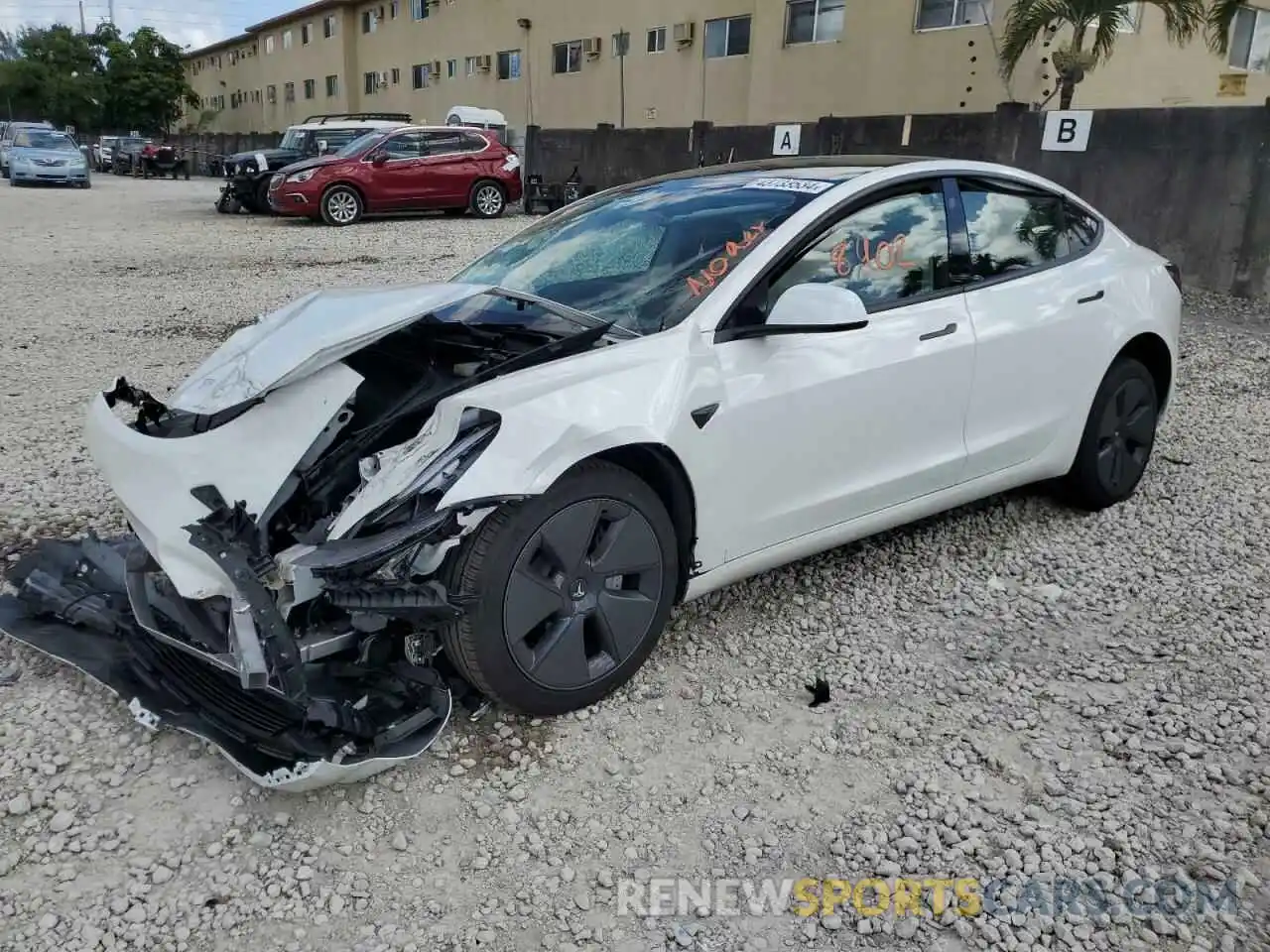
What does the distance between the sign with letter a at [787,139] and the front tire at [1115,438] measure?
1079 centimetres

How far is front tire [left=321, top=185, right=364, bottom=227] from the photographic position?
16.8 meters

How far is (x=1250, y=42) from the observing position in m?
20.2

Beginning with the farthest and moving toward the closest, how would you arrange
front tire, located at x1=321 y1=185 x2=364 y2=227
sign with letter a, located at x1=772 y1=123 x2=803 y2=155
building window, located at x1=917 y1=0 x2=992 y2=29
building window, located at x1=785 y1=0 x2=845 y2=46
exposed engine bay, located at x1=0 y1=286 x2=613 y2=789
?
building window, located at x1=785 y1=0 x2=845 y2=46, front tire, located at x1=321 y1=185 x2=364 y2=227, building window, located at x1=917 y1=0 x2=992 y2=29, sign with letter a, located at x1=772 y1=123 x2=803 y2=155, exposed engine bay, located at x1=0 y1=286 x2=613 y2=789

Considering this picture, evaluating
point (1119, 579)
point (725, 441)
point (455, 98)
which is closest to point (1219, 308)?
point (1119, 579)

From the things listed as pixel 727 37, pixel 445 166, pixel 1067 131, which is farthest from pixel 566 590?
pixel 727 37

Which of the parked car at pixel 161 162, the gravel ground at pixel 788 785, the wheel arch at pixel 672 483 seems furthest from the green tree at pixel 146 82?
the wheel arch at pixel 672 483

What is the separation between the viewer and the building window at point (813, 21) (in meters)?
18.8

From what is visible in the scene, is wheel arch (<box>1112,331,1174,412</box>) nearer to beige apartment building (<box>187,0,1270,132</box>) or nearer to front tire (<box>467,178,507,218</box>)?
beige apartment building (<box>187,0,1270,132</box>)

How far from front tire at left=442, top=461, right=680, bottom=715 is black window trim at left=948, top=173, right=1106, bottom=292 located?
1647 mm

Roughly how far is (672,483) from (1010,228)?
200cm

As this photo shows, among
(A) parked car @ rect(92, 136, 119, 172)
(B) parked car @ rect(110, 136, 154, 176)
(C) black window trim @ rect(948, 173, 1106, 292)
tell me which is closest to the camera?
(C) black window trim @ rect(948, 173, 1106, 292)

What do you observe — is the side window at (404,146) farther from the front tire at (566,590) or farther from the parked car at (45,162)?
the front tire at (566,590)

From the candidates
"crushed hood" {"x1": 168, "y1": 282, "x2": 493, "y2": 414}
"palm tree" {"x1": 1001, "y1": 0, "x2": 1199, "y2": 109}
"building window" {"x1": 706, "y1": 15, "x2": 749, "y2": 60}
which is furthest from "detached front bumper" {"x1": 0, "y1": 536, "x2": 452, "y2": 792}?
"building window" {"x1": 706, "y1": 15, "x2": 749, "y2": 60}

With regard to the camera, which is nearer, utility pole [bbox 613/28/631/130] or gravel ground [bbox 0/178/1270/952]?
gravel ground [bbox 0/178/1270/952]
